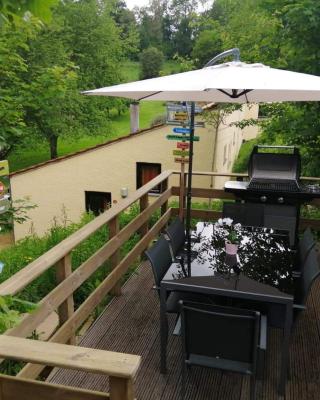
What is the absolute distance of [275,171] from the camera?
15.2 ft

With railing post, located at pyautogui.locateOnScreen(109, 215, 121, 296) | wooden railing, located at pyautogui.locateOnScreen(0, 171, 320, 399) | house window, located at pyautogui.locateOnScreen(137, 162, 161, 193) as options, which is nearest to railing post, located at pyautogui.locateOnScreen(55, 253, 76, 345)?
wooden railing, located at pyautogui.locateOnScreen(0, 171, 320, 399)

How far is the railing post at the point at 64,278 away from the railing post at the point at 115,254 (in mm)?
865

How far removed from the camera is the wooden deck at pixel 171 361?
2.57 m

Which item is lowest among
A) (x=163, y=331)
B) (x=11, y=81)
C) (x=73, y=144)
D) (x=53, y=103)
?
(x=73, y=144)

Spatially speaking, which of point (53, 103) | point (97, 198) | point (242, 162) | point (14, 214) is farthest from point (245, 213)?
point (242, 162)

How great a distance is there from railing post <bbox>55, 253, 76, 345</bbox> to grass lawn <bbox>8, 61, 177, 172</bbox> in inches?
349

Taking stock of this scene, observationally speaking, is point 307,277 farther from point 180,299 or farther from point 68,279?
point 68,279

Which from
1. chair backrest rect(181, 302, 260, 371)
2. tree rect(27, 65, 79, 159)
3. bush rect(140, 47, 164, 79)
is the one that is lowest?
chair backrest rect(181, 302, 260, 371)

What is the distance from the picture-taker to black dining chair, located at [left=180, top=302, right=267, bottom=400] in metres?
2.08

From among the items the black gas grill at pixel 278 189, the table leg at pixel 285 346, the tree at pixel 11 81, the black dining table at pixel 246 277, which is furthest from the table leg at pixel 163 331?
the tree at pixel 11 81

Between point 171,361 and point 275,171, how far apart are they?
2668mm

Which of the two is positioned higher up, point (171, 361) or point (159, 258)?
point (159, 258)

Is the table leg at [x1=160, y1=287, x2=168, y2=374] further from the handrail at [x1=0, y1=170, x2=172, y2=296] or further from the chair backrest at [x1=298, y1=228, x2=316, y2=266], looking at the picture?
the chair backrest at [x1=298, y1=228, x2=316, y2=266]

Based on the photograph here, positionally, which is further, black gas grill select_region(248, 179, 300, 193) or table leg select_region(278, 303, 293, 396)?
black gas grill select_region(248, 179, 300, 193)
